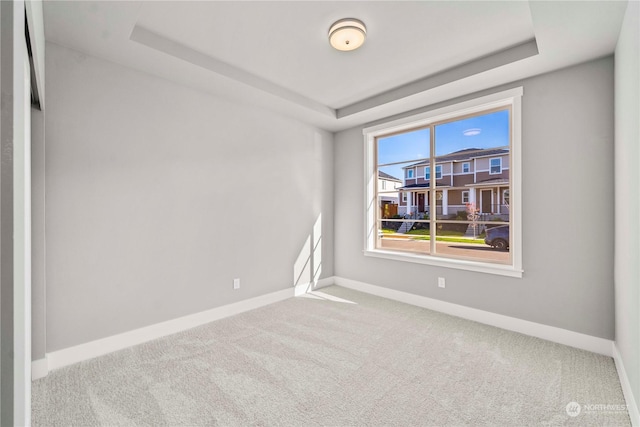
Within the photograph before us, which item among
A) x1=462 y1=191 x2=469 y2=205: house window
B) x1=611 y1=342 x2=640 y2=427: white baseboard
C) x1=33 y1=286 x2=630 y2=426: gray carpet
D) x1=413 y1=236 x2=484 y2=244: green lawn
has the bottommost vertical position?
x1=33 y1=286 x2=630 y2=426: gray carpet

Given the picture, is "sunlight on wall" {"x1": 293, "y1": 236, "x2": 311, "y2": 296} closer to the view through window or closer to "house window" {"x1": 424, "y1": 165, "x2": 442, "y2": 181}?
the view through window

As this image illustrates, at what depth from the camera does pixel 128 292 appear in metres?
2.70

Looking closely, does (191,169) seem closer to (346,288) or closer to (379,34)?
(379,34)

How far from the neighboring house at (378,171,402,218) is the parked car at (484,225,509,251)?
1275 mm

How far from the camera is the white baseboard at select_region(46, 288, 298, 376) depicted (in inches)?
92.9

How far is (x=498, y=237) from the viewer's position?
330cm

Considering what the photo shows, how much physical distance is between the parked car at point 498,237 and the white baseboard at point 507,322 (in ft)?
2.41

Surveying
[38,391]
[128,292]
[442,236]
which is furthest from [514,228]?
[38,391]

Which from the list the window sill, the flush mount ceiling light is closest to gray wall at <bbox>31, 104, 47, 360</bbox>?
the flush mount ceiling light

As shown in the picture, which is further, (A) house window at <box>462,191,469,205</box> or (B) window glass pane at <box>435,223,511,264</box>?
(A) house window at <box>462,191,469,205</box>

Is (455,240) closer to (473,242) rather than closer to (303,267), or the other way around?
(473,242)

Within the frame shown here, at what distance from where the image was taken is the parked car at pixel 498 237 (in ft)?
10.6

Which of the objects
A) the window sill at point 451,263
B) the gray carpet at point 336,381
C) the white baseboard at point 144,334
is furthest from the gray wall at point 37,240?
the window sill at point 451,263

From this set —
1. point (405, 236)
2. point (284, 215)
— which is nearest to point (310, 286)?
point (284, 215)
